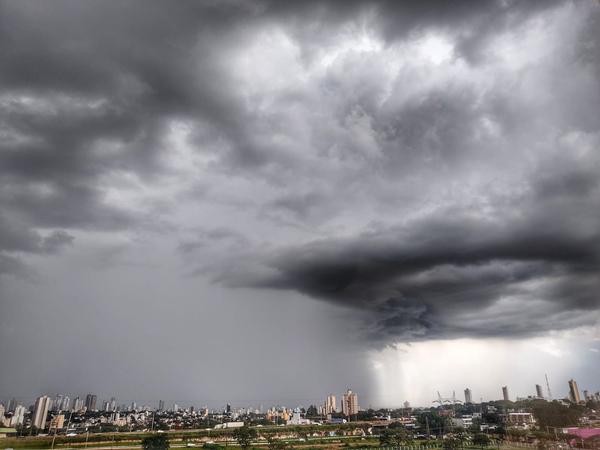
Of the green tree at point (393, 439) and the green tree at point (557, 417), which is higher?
the green tree at point (557, 417)

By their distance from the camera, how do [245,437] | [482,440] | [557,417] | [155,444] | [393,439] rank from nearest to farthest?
[155,444]
[245,437]
[482,440]
[393,439]
[557,417]

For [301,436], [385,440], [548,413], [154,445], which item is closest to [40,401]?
[301,436]

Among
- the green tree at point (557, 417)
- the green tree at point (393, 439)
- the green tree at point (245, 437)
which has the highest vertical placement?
the green tree at point (557, 417)

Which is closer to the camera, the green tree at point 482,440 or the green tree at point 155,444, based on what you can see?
the green tree at point 155,444

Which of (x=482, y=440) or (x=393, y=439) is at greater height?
(x=482, y=440)

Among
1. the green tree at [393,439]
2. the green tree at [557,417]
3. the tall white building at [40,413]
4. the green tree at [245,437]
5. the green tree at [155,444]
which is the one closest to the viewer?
the green tree at [155,444]

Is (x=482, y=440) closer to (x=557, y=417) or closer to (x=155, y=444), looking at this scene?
(x=557, y=417)

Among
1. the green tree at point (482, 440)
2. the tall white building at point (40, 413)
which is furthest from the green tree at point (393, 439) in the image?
the tall white building at point (40, 413)

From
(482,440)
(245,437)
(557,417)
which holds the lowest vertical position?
(482,440)

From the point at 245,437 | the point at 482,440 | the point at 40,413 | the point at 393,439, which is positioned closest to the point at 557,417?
the point at 482,440

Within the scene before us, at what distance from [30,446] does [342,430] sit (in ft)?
260

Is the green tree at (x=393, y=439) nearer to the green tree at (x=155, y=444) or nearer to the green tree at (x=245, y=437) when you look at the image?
the green tree at (x=245, y=437)

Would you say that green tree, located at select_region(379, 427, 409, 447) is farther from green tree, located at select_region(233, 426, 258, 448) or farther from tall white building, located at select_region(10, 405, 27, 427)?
tall white building, located at select_region(10, 405, 27, 427)

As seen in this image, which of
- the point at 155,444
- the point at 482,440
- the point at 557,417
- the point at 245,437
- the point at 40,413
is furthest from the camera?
the point at 40,413
